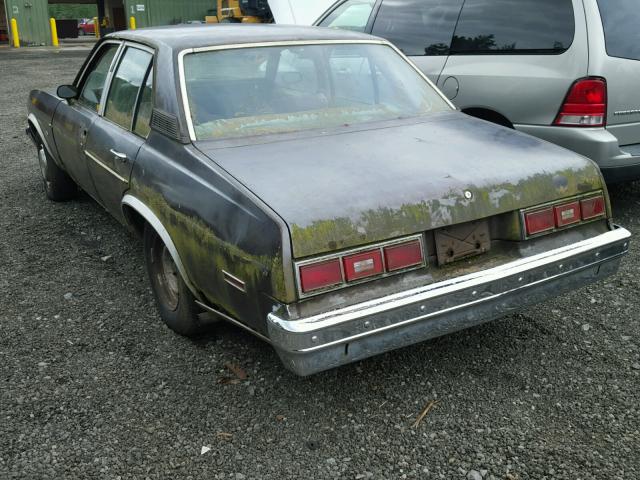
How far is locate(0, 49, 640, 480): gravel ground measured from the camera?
2.44m

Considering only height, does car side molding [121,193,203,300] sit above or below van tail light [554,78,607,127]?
below

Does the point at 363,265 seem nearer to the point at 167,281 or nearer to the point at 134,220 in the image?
the point at 167,281

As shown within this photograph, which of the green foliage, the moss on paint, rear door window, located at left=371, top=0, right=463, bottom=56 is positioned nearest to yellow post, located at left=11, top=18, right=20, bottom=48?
rear door window, located at left=371, top=0, right=463, bottom=56

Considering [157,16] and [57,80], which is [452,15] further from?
[157,16]

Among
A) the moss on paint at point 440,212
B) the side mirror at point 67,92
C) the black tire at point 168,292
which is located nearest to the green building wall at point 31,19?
the side mirror at point 67,92

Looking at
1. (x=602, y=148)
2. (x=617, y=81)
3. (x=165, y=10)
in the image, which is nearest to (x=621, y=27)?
(x=617, y=81)

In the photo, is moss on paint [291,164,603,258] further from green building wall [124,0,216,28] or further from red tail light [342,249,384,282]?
green building wall [124,0,216,28]

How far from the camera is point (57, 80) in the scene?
14133 mm

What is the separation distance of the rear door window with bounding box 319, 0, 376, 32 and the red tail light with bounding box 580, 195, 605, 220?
3349 millimetres

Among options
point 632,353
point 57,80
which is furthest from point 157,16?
point 632,353

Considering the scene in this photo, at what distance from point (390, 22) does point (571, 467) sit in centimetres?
421

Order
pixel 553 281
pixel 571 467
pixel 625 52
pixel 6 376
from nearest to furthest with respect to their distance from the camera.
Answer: pixel 571 467 < pixel 553 281 < pixel 6 376 < pixel 625 52

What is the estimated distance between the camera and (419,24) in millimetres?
5363

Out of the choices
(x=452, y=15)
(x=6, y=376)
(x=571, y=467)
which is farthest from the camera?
(x=452, y=15)
